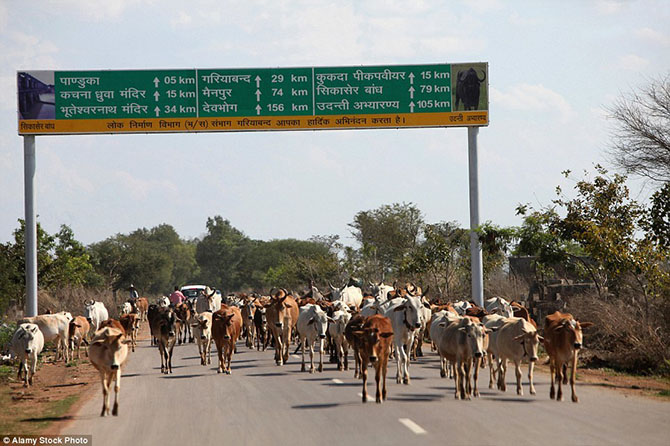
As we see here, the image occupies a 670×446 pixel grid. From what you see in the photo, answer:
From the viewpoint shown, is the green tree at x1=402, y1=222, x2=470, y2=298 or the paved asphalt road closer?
the paved asphalt road

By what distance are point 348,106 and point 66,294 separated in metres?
21.3

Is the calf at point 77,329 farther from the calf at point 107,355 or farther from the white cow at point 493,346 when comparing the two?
the white cow at point 493,346

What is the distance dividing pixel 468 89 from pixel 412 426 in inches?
739

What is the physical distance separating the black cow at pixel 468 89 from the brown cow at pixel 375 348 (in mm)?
15020

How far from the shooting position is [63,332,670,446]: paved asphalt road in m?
11.2

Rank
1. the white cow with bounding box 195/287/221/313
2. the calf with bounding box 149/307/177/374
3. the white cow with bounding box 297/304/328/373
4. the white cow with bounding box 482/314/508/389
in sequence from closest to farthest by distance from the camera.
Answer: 1. the white cow with bounding box 482/314/508/389
2. the white cow with bounding box 297/304/328/373
3. the calf with bounding box 149/307/177/374
4. the white cow with bounding box 195/287/221/313

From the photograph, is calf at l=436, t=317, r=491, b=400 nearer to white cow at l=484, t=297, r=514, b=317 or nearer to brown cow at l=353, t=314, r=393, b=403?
brown cow at l=353, t=314, r=393, b=403

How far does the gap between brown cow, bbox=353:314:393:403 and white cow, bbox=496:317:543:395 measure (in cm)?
241

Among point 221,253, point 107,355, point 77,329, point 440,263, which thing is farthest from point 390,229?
point 221,253

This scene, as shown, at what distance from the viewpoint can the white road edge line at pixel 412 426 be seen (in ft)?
37.6

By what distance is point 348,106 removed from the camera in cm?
2809

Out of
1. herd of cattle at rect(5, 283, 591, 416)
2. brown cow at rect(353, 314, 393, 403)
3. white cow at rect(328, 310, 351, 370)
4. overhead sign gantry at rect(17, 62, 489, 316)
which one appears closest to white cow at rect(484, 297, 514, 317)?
herd of cattle at rect(5, 283, 591, 416)

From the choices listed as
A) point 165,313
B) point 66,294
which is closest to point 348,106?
point 165,313

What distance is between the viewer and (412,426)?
11.9 m
